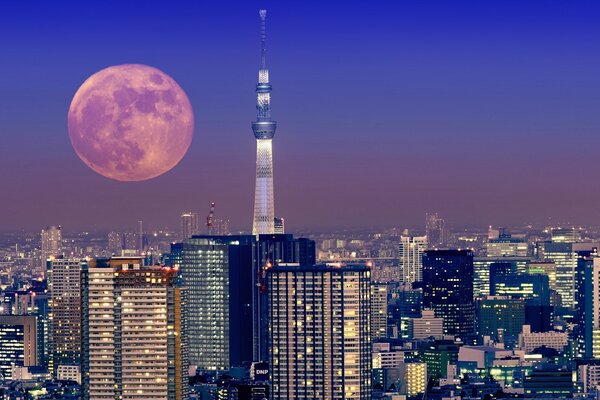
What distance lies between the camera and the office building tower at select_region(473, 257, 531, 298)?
284 feet

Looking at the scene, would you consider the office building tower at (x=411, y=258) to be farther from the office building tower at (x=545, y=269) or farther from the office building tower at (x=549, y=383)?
the office building tower at (x=549, y=383)

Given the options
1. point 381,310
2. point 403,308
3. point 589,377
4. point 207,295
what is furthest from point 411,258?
point 589,377

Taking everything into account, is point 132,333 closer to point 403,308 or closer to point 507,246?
point 403,308

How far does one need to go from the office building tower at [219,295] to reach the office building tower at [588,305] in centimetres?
1085

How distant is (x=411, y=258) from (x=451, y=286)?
6.15 feet

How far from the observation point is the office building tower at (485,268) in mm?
86438

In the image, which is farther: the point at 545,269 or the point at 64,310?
the point at 545,269

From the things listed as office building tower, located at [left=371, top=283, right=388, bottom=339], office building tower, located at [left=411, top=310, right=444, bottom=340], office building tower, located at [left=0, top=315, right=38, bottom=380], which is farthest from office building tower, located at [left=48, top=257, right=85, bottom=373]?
office building tower, located at [left=411, top=310, right=444, bottom=340]

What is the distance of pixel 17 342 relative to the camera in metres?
72.8

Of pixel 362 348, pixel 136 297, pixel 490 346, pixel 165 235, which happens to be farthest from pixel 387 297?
pixel 136 297

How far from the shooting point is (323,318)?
54656 mm

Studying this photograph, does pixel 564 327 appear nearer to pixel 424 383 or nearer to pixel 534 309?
pixel 534 309

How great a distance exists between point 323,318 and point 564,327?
26819 mm

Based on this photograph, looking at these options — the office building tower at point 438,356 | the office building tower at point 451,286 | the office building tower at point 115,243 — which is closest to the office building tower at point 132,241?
→ the office building tower at point 115,243
